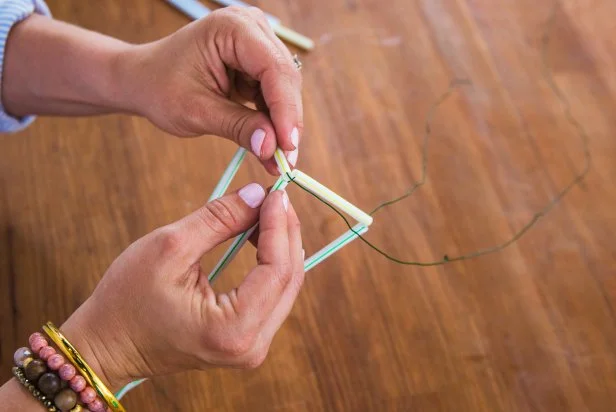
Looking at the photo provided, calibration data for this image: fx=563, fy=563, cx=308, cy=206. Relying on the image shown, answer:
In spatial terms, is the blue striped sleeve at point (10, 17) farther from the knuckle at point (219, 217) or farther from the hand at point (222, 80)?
the knuckle at point (219, 217)

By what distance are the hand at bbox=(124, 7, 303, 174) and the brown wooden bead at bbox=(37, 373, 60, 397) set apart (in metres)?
0.33

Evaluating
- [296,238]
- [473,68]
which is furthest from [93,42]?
[473,68]

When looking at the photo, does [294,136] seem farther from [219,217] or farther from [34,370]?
[34,370]

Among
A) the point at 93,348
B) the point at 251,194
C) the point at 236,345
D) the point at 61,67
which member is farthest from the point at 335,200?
the point at 61,67

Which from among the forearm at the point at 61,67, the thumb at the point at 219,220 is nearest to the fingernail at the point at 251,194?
the thumb at the point at 219,220

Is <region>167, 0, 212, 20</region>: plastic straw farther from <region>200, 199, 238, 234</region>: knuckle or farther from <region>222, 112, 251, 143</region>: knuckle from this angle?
<region>200, 199, 238, 234</region>: knuckle

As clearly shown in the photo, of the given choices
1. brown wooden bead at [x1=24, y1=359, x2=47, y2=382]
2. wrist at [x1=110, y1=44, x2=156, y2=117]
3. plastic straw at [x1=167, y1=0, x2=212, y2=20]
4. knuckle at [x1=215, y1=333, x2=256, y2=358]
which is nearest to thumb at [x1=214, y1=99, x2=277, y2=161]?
wrist at [x1=110, y1=44, x2=156, y2=117]

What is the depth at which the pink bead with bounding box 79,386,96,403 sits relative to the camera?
22.2 inches

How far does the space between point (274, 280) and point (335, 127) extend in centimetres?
48

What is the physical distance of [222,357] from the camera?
22.6 inches

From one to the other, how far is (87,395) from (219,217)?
22 cm

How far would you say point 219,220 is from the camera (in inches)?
23.7

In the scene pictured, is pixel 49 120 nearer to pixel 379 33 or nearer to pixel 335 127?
pixel 335 127

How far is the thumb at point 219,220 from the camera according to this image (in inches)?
22.8
